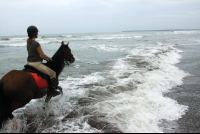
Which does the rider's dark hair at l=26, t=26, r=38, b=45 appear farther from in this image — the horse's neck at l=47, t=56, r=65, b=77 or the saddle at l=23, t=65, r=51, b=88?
the horse's neck at l=47, t=56, r=65, b=77

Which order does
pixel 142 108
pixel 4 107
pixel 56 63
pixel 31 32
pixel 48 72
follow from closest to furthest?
1. pixel 4 107
2. pixel 31 32
3. pixel 48 72
4. pixel 142 108
5. pixel 56 63

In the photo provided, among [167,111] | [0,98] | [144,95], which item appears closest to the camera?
[0,98]

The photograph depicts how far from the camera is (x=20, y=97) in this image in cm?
332

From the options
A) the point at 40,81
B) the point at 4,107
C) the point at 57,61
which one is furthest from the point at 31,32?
the point at 4,107

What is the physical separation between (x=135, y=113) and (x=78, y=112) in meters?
1.66

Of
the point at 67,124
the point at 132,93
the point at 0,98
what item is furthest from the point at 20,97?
the point at 132,93

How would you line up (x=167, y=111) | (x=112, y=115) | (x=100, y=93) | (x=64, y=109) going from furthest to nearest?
(x=100, y=93)
(x=64, y=109)
(x=167, y=111)
(x=112, y=115)

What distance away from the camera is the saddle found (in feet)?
12.5

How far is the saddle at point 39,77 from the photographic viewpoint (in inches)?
150

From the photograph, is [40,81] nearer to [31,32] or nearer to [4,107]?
[4,107]

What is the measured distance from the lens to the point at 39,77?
3914mm

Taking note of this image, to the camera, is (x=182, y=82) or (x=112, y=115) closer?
(x=112, y=115)

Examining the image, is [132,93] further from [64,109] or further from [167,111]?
[64,109]

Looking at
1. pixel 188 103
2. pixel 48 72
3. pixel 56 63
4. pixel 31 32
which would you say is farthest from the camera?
pixel 188 103
